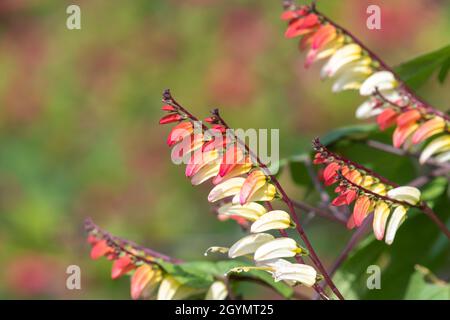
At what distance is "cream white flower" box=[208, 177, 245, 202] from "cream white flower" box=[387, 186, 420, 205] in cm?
15

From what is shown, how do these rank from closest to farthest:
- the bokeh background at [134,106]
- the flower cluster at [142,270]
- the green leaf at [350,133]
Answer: the flower cluster at [142,270] → the green leaf at [350,133] → the bokeh background at [134,106]

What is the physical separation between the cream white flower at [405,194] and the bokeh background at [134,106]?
1582 millimetres

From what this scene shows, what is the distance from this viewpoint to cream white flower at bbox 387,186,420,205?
807 mm

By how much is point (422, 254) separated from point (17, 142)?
3.23m

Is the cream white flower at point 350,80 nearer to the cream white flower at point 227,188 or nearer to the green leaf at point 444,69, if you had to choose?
the green leaf at point 444,69

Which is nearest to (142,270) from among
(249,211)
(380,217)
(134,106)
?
(249,211)

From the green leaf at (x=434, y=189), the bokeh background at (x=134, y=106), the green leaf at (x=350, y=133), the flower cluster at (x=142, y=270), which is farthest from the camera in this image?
the bokeh background at (x=134, y=106)

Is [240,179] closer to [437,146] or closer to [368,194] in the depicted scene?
[368,194]

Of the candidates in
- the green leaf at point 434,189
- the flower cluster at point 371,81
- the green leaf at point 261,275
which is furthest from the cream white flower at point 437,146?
the green leaf at point 261,275

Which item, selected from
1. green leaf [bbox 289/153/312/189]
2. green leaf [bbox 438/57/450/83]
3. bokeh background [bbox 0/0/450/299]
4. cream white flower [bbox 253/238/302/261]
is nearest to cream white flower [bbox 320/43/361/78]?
green leaf [bbox 438/57/450/83]

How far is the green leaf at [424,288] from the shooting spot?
98 cm

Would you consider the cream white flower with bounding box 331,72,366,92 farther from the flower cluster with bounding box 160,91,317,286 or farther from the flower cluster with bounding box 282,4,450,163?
the flower cluster with bounding box 160,91,317,286

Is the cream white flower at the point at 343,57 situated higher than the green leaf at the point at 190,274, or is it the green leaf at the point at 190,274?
the cream white flower at the point at 343,57
